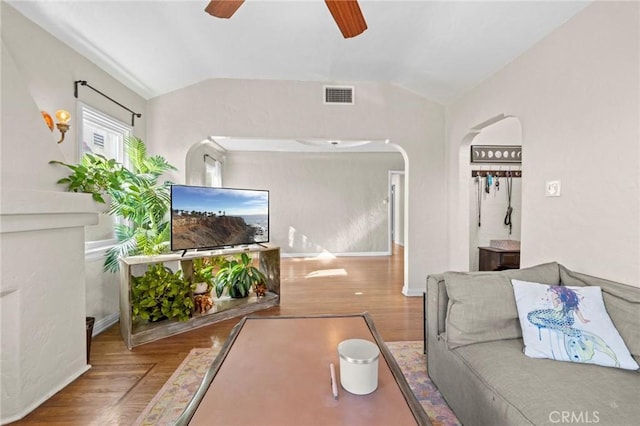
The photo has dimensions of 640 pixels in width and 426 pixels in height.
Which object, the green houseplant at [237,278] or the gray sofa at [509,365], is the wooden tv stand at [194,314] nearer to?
the green houseplant at [237,278]

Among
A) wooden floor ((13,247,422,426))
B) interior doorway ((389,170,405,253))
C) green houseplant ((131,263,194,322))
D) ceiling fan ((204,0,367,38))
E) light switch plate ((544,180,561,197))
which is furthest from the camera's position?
interior doorway ((389,170,405,253))

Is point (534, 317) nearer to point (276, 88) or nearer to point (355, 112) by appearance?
point (355, 112)

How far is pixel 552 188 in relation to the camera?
6.88ft

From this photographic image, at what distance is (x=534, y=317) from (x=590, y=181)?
1037 mm

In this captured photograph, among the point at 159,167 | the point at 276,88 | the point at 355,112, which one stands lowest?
the point at 159,167

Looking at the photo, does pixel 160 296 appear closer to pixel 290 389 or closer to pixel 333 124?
pixel 290 389

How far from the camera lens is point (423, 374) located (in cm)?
199

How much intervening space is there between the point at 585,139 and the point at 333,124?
2424mm

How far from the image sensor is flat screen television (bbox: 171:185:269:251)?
2619mm

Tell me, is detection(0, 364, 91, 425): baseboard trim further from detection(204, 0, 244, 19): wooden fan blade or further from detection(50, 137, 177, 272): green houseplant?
detection(204, 0, 244, 19): wooden fan blade

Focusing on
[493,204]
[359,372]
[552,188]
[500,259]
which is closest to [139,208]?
[359,372]

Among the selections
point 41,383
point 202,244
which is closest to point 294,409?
point 41,383

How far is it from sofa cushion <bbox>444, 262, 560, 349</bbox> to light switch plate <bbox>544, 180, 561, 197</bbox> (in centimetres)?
93

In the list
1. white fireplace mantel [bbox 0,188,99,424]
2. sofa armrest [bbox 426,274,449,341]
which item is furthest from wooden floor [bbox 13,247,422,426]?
sofa armrest [bbox 426,274,449,341]
